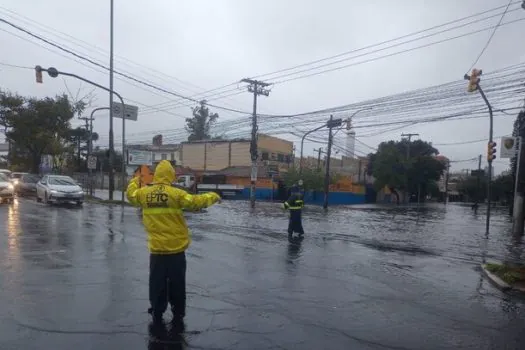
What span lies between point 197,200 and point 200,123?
227 ft

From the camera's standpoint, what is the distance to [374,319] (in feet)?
19.7

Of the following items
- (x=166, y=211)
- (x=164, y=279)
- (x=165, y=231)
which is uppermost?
(x=166, y=211)

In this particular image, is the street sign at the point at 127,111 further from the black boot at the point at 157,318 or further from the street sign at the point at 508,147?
the black boot at the point at 157,318

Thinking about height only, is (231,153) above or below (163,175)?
above

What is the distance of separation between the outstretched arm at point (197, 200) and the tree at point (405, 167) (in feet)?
169

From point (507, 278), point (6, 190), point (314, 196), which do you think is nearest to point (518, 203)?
point (507, 278)

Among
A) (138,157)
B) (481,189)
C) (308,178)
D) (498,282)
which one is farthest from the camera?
(481,189)

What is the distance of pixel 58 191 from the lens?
23562 mm

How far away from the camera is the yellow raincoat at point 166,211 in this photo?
5.27 m

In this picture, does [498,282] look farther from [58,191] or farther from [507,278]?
[58,191]

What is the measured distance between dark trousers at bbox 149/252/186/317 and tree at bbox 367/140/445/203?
2027 inches

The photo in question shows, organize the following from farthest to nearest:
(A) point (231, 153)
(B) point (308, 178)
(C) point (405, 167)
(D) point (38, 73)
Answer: (A) point (231, 153)
(C) point (405, 167)
(B) point (308, 178)
(D) point (38, 73)

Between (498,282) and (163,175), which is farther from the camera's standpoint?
(498,282)

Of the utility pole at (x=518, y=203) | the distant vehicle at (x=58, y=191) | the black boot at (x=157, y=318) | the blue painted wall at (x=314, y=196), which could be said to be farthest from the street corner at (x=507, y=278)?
the blue painted wall at (x=314, y=196)
